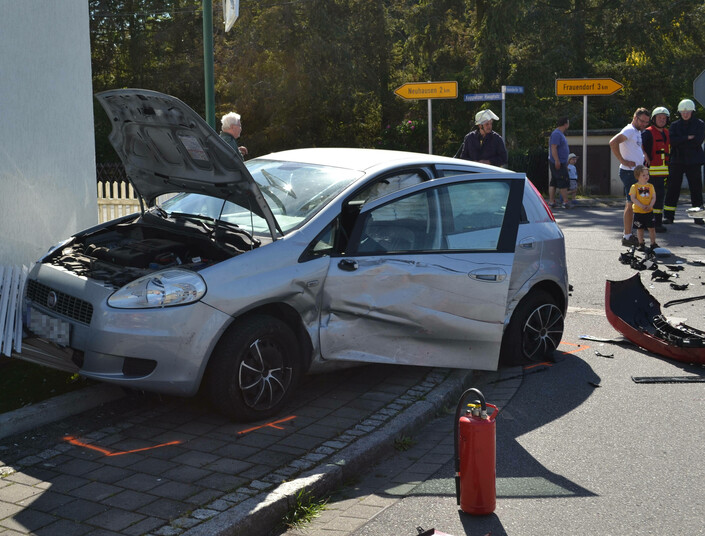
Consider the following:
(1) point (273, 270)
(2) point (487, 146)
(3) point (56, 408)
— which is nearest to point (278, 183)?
(1) point (273, 270)

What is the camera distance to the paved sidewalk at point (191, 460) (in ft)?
13.6

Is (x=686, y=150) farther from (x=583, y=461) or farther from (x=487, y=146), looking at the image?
(x=583, y=461)

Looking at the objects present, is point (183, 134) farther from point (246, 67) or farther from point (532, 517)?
point (246, 67)

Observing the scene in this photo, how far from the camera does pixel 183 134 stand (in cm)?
570

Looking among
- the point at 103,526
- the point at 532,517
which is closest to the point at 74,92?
the point at 103,526

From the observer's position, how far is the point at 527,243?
696 centimetres

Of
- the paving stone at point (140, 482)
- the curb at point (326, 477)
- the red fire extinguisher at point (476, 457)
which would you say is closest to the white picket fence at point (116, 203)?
the curb at point (326, 477)

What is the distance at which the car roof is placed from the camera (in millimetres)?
6508

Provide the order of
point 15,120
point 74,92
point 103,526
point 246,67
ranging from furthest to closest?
point 246,67
point 74,92
point 15,120
point 103,526

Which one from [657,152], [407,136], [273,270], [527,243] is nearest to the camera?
[273,270]

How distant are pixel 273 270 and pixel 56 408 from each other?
1605 millimetres

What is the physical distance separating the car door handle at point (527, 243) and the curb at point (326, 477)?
1328 mm

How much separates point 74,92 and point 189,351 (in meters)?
4.33

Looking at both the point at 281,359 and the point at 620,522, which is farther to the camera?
the point at 281,359
